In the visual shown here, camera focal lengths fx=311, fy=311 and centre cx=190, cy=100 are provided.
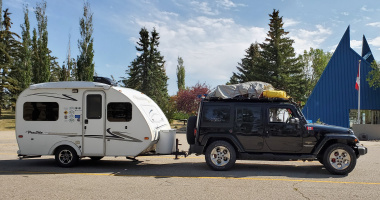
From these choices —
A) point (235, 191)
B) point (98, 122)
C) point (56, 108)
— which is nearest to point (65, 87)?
point (56, 108)

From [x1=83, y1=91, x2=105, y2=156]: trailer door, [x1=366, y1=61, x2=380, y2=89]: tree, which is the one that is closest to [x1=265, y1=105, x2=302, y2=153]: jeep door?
[x1=83, y1=91, x2=105, y2=156]: trailer door

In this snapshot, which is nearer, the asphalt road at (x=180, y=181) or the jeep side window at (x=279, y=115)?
the asphalt road at (x=180, y=181)

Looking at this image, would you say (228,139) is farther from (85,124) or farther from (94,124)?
(85,124)

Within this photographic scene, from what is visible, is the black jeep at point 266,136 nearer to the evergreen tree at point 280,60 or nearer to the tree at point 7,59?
the evergreen tree at point 280,60

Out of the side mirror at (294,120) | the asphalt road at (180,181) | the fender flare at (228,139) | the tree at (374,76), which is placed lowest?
the asphalt road at (180,181)

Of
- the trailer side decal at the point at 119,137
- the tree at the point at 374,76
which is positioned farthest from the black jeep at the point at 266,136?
the tree at the point at 374,76

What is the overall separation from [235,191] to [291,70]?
35099mm

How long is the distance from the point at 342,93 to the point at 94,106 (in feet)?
85.3

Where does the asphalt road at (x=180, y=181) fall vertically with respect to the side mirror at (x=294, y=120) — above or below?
below

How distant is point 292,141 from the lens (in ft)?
27.8

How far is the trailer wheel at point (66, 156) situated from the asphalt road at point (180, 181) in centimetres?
19

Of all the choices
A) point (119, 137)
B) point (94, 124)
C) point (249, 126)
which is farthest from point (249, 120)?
point (94, 124)

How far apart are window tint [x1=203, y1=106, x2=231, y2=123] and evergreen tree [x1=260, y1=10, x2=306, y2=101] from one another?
29962 mm

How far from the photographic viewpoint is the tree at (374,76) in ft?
87.0
